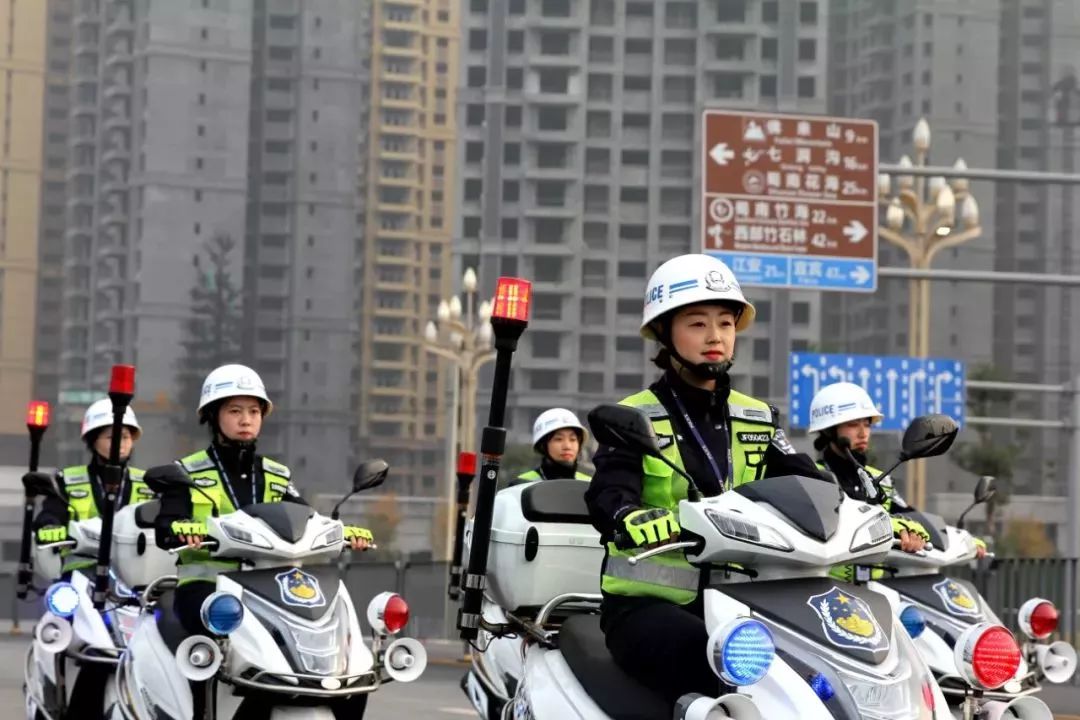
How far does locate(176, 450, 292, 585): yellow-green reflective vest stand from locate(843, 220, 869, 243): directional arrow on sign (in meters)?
18.1

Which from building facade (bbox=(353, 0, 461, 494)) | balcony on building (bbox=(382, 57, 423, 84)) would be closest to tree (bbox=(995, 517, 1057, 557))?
building facade (bbox=(353, 0, 461, 494))

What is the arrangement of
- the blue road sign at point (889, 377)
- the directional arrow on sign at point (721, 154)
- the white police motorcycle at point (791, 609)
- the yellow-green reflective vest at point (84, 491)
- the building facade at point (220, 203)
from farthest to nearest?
the building facade at point (220, 203) → the blue road sign at point (889, 377) → the directional arrow on sign at point (721, 154) → the yellow-green reflective vest at point (84, 491) → the white police motorcycle at point (791, 609)

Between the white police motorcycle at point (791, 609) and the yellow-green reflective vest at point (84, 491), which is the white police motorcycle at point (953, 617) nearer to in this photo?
the white police motorcycle at point (791, 609)

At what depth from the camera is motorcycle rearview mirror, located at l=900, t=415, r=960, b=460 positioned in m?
5.09

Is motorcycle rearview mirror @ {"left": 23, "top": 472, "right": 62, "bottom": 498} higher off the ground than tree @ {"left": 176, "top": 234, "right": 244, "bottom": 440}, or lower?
lower

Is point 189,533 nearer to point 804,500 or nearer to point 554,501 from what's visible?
point 554,501

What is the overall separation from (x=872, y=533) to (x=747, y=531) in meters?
0.31

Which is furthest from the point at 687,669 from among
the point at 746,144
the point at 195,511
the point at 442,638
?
the point at 442,638

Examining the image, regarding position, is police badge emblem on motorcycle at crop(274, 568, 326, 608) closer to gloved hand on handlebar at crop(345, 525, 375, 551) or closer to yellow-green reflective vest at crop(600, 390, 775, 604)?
gloved hand on handlebar at crop(345, 525, 375, 551)

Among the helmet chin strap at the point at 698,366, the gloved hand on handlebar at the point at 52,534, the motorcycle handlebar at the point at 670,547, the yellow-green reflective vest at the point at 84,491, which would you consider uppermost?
the helmet chin strap at the point at 698,366

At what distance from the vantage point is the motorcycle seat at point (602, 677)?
5.15 meters

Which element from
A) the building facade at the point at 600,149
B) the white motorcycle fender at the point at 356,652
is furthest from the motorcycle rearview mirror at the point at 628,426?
the building facade at the point at 600,149

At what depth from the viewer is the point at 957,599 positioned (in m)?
9.71

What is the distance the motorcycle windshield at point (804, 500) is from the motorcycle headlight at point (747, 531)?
0.06 m
